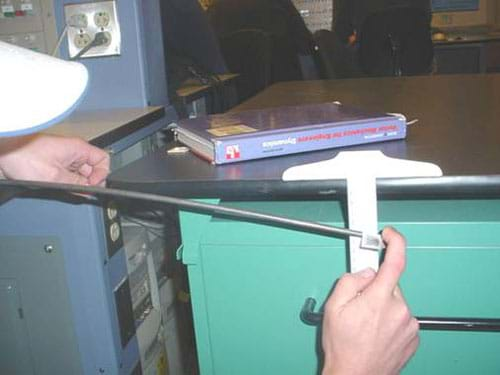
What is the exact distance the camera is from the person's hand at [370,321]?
0.47 meters

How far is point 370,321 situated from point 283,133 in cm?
23

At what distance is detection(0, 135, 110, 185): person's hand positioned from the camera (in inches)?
28.5

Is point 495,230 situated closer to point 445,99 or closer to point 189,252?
point 189,252

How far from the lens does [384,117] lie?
65 cm

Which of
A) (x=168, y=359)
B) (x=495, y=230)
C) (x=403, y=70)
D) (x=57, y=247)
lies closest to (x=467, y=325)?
(x=495, y=230)

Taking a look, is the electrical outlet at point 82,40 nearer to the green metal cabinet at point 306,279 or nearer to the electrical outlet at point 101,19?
the electrical outlet at point 101,19

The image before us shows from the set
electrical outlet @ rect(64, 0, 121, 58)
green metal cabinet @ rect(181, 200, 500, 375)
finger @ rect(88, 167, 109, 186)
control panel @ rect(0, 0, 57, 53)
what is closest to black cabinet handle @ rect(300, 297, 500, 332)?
green metal cabinet @ rect(181, 200, 500, 375)

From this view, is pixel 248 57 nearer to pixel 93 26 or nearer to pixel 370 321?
pixel 93 26

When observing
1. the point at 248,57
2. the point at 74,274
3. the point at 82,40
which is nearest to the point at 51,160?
the point at 74,274

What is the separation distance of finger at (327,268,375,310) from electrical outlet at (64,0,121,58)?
2.89 feet

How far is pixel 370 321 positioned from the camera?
47 centimetres

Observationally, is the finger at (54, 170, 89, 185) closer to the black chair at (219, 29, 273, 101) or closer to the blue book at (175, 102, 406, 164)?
the blue book at (175, 102, 406, 164)

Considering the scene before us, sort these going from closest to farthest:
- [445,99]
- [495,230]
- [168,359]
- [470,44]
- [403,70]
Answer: [495,230]
[445,99]
[168,359]
[403,70]
[470,44]

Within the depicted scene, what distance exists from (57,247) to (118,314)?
16 cm
